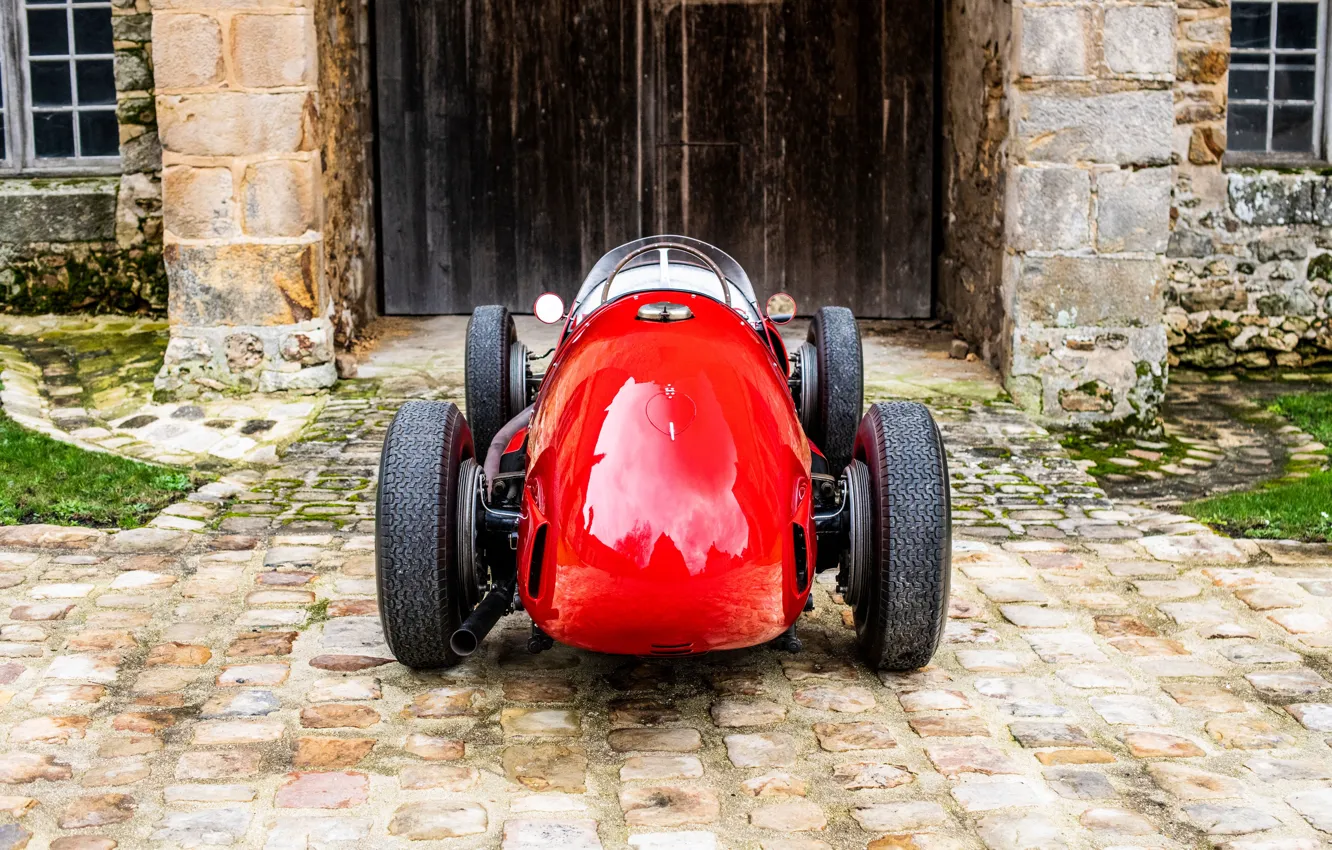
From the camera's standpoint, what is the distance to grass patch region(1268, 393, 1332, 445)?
666 centimetres

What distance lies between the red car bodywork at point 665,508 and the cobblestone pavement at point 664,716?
330 millimetres

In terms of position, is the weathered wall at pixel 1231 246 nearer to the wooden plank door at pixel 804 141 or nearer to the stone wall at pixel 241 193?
the wooden plank door at pixel 804 141

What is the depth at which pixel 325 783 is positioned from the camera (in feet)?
10.5

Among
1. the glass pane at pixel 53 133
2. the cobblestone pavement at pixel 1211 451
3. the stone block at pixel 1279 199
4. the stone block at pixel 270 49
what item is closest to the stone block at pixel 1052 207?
the cobblestone pavement at pixel 1211 451

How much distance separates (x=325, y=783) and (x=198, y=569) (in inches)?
66.9

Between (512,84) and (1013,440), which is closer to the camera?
(1013,440)

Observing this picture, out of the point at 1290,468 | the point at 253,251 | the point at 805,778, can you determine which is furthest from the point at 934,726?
the point at 253,251

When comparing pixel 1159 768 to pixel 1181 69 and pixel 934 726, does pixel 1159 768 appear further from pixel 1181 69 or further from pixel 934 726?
pixel 1181 69

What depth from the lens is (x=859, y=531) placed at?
365 centimetres

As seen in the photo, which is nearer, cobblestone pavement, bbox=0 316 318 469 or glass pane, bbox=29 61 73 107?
cobblestone pavement, bbox=0 316 318 469

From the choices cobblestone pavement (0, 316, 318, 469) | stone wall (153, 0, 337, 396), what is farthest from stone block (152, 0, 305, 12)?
cobblestone pavement (0, 316, 318, 469)

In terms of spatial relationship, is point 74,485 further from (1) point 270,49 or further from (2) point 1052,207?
(2) point 1052,207

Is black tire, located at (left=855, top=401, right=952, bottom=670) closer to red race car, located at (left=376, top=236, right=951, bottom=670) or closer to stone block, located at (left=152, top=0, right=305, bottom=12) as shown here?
red race car, located at (left=376, top=236, right=951, bottom=670)

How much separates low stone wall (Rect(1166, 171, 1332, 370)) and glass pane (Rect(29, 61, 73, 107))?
20.2ft
